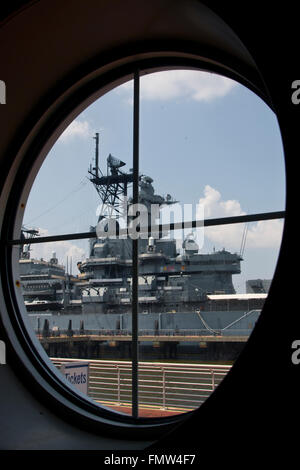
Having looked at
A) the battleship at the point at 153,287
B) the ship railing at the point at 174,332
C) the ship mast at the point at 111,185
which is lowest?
the ship railing at the point at 174,332

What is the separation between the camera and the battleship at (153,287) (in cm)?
1402

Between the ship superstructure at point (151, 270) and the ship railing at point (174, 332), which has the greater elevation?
the ship superstructure at point (151, 270)

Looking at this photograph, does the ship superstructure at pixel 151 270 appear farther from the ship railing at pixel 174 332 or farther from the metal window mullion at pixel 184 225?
the metal window mullion at pixel 184 225

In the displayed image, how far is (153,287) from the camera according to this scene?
49.1ft

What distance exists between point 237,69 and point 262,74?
0.92 m

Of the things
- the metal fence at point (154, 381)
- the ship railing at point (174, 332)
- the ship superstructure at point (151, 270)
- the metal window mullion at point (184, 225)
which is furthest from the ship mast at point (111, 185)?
the metal window mullion at point (184, 225)

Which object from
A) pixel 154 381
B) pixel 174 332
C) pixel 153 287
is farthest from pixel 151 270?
pixel 154 381

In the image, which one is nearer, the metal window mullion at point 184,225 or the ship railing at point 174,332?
the metal window mullion at point 184,225

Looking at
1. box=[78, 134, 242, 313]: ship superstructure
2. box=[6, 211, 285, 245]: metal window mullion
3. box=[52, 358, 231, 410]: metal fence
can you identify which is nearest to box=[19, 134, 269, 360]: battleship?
box=[78, 134, 242, 313]: ship superstructure

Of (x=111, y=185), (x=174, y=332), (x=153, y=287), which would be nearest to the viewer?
(x=111, y=185)

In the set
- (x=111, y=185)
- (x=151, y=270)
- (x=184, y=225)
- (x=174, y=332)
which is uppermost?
(x=111, y=185)

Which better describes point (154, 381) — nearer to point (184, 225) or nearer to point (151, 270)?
point (184, 225)

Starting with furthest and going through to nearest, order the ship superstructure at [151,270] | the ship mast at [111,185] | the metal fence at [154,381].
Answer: the ship superstructure at [151,270] → the ship mast at [111,185] → the metal fence at [154,381]

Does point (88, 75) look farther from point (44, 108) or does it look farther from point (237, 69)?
point (237, 69)
